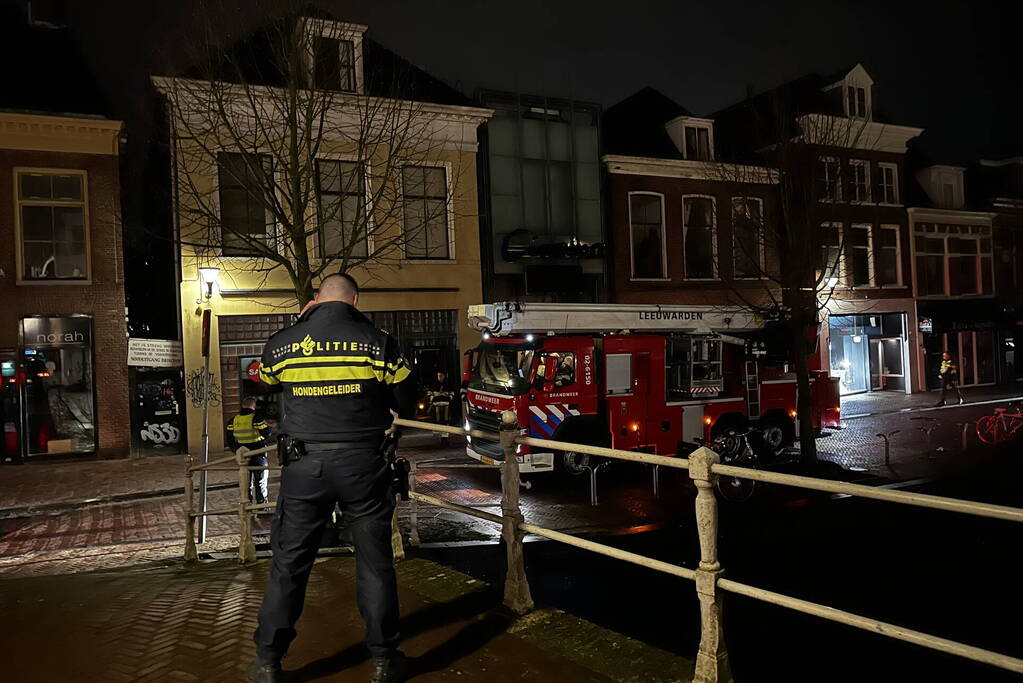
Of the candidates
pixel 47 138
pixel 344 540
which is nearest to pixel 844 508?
pixel 344 540

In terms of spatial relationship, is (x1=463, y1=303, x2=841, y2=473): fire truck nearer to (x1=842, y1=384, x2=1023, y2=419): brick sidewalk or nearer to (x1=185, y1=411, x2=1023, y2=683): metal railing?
(x1=185, y1=411, x2=1023, y2=683): metal railing

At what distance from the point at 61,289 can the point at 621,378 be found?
41.7ft

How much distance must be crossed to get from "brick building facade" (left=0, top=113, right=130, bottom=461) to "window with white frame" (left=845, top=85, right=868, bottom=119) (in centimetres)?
2408

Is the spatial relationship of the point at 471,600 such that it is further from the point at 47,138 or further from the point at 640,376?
the point at 47,138

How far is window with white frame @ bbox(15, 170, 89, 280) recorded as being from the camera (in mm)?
16922

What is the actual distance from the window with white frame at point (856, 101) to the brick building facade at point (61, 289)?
79.0 ft

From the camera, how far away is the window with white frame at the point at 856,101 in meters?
27.6

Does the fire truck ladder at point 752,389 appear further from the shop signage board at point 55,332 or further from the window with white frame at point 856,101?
the window with white frame at point 856,101

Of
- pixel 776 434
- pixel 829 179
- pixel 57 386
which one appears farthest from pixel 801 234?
pixel 57 386

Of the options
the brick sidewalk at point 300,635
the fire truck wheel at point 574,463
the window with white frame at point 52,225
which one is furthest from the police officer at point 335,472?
the window with white frame at point 52,225

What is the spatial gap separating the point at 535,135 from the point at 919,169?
18.9 metres

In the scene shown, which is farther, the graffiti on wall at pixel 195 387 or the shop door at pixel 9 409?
the graffiti on wall at pixel 195 387

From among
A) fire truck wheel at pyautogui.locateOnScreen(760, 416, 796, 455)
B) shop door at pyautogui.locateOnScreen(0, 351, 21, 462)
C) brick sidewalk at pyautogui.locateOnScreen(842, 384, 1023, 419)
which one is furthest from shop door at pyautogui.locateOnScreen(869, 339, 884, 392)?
shop door at pyautogui.locateOnScreen(0, 351, 21, 462)

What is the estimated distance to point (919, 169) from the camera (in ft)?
103
